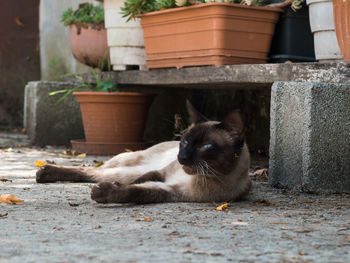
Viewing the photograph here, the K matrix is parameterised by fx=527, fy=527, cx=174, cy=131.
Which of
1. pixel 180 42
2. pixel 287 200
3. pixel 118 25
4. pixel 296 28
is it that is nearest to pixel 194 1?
pixel 180 42

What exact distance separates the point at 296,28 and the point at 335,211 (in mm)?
1931

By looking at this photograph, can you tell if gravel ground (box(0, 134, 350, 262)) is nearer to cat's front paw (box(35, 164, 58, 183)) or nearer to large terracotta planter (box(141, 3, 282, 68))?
cat's front paw (box(35, 164, 58, 183))

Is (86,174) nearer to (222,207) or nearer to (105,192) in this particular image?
(105,192)

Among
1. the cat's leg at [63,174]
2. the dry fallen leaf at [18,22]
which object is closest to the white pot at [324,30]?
the cat's leg at [63,174]

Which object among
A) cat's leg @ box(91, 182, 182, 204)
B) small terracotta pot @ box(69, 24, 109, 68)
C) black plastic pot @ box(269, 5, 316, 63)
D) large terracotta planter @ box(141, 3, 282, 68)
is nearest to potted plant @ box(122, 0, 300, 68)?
large terracotta planter @ box(141, 3, 282, 68)

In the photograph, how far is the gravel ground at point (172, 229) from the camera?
1854 mm

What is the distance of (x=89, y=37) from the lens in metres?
5.83

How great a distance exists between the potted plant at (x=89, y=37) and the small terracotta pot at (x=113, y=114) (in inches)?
25.3

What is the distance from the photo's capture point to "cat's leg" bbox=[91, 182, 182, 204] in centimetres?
275

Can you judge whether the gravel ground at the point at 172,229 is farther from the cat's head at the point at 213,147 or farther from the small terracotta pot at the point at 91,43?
the small terracotta pot at the point at 91,43

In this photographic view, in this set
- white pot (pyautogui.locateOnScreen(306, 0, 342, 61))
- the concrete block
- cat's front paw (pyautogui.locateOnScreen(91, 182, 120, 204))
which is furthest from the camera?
the concrete block

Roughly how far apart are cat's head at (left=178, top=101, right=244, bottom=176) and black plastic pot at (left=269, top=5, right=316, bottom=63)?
1.58 m

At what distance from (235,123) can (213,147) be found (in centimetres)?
18

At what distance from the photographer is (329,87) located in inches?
127
